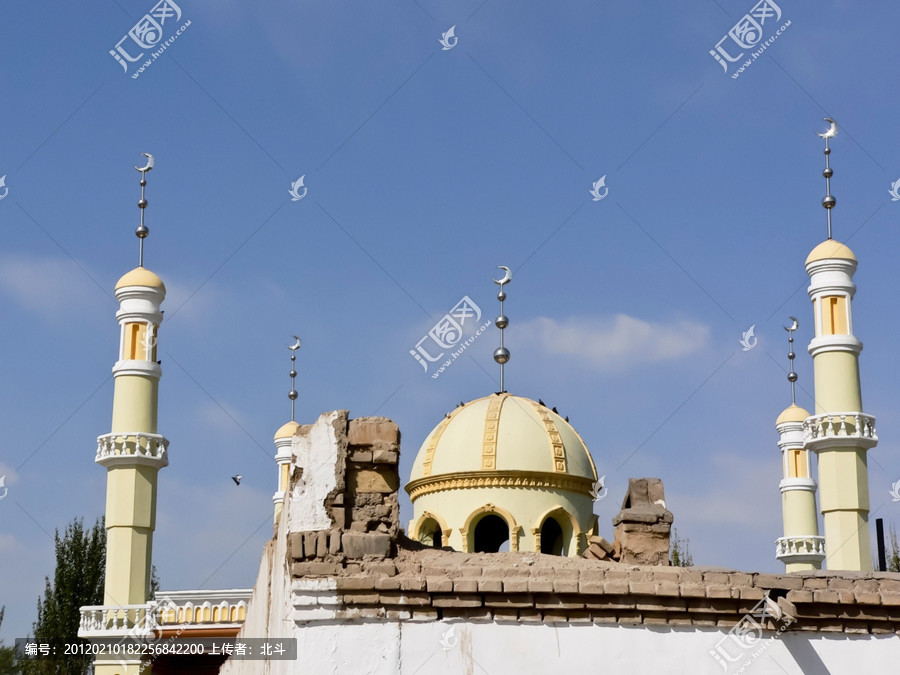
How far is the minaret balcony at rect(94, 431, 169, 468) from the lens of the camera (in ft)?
66.7

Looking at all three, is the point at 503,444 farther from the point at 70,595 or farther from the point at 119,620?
the point at 70,595

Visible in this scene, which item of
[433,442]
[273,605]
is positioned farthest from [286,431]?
[273,605]

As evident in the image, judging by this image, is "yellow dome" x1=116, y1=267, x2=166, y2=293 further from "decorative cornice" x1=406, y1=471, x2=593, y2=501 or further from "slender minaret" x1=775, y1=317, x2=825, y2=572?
"slender minaret" x1=775, y1=317, x2=825, y2=572

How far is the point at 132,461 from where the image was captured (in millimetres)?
20297

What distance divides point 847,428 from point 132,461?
37.1 ft

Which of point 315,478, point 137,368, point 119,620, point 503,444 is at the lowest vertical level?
point 315,478

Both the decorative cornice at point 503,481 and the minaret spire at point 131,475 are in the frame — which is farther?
the minaret spire at point 131,475

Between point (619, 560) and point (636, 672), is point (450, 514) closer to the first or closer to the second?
point (619, 560)

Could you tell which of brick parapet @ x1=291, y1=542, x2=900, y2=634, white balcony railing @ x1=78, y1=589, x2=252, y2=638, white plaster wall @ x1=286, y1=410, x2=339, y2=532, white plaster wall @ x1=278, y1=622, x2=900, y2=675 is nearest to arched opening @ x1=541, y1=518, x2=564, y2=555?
white balcony railing @ x1=78, y1=589, x2=252, y2=638

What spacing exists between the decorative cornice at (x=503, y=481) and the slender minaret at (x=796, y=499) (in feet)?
30.7

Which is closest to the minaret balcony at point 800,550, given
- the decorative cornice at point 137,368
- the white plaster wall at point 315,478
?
the decorative cornice at point 137,368

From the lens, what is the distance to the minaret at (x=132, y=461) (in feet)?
66.5

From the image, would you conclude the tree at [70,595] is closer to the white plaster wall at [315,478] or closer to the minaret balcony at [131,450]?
the minaret balcony at [131,450]

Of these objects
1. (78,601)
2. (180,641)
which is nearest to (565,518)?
(180,641)
